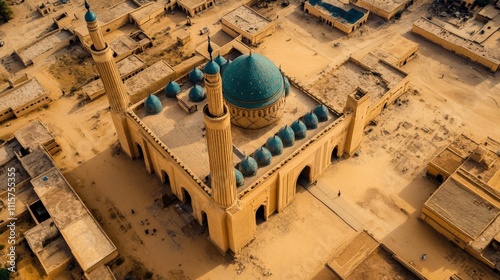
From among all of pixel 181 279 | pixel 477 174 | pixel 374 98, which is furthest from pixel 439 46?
pixel 181 279

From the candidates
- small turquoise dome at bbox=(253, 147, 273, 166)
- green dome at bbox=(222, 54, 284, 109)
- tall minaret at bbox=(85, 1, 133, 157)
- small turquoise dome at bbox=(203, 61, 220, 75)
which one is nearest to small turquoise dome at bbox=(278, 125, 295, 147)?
small turquoise dome at bbox=(253, 147, 273, 166)

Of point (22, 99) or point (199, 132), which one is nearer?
point (199, 132)

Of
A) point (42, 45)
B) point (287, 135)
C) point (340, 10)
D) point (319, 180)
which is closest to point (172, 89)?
point (287, 135)

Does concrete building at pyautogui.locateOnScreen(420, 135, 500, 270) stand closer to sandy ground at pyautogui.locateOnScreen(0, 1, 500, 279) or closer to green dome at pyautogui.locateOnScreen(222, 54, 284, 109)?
sandy ground at pyautogui.locateOnScreen(0, 1, 500, 279)

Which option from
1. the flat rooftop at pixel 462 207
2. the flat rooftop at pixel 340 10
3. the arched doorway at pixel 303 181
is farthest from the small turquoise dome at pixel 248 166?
the flat rooftop at pixel 340 10

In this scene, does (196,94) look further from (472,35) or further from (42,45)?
(472,35)
